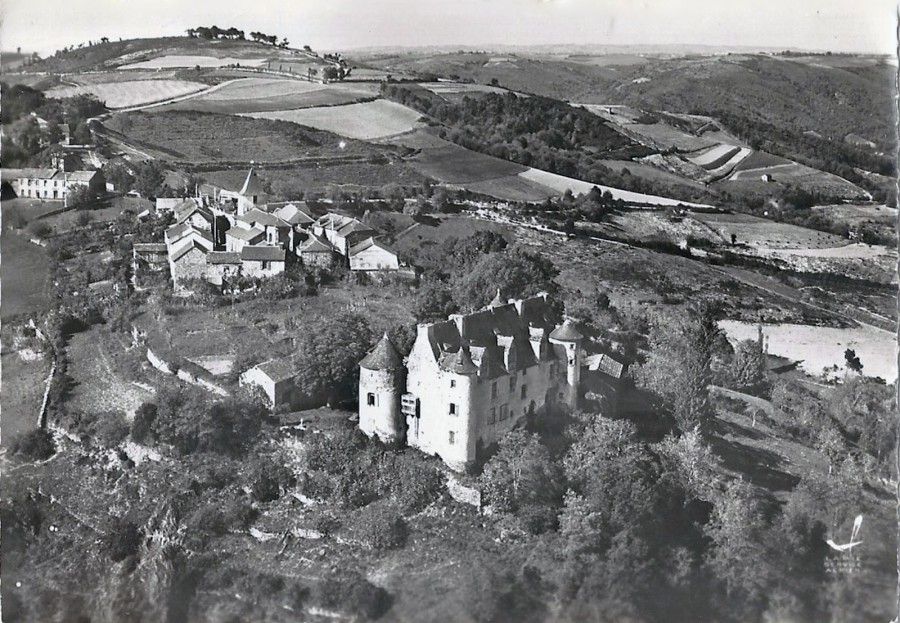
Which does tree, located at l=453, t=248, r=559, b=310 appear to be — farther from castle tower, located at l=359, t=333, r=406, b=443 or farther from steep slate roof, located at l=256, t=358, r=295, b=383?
steep slate roof, located at l=256, t=358, r=295, b=383

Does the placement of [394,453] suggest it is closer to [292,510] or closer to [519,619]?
[292,510]

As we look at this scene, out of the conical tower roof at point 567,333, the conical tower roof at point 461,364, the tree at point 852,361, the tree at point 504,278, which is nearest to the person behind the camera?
the conical tower roof at point 461,364

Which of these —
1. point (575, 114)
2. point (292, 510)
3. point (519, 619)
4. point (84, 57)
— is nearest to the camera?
point (519, 619)

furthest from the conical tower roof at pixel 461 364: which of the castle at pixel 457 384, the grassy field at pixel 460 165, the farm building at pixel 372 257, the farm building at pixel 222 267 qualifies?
the farm building at pixel 222 267

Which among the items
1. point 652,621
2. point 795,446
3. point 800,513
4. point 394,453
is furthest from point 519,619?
point 795,446

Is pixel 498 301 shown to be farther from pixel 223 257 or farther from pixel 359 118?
pixel 223 257

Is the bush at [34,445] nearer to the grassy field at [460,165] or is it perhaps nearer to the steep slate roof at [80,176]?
the steep slate roof at [80,176]
